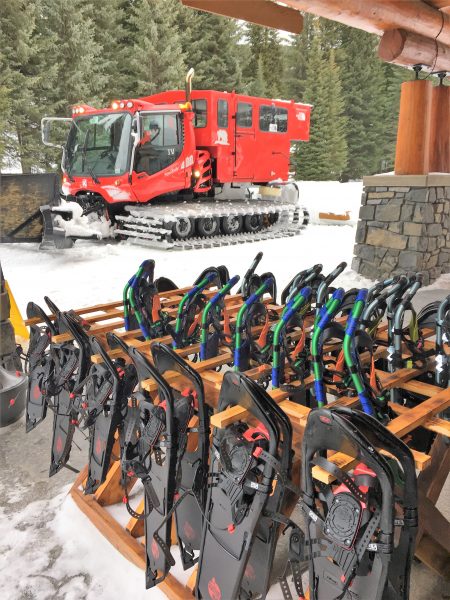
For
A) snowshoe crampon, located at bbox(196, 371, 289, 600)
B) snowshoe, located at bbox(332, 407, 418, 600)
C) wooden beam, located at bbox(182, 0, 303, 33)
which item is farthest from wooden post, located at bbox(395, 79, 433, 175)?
snowshoe, located at bbox(332, 407, 418, 600)

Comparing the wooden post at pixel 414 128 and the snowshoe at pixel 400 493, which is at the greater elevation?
the wooden post at pixel 414 128

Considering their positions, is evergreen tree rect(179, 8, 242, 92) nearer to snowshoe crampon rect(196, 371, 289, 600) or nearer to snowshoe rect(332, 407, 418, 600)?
snowshoe crampon rect(196, 371, 289, 600)

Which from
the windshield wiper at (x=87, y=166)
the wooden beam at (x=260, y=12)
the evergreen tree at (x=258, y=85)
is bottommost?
the windshield wiper at (x=87, y=166)

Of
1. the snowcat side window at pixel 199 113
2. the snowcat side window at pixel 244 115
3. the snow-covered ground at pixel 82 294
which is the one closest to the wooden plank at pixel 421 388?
the snow-covered ground at pixel 82 294

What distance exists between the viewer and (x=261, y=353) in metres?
2.66

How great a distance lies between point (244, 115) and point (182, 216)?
323 cm

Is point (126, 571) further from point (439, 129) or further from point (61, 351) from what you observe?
point (439, 129)

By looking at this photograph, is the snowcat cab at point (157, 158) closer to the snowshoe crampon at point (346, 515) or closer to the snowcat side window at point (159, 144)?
the snowcat side window at point (159, 144)

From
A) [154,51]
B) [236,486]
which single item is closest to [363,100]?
[154,51]

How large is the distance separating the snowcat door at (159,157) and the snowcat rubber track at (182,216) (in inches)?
18.2

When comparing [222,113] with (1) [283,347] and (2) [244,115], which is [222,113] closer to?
(2) [244,115]

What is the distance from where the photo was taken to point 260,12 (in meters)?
5.31

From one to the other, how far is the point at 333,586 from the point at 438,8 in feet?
24.1

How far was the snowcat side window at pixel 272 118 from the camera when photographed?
12.3 m
